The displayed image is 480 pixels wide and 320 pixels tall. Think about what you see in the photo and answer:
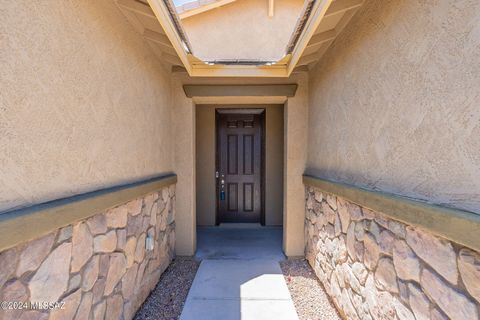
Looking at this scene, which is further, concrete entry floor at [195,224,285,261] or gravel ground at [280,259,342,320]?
concrete entry floor at [195,224,285,261]

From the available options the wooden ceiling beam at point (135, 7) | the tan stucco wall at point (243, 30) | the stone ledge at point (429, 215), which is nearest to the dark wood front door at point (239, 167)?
the tan stucco wall at point (243, 30)

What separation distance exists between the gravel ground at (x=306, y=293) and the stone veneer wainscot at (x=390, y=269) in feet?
0.38

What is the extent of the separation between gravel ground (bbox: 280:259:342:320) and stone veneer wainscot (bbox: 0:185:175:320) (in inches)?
64.2

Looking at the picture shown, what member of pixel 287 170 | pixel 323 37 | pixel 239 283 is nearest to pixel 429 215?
pixel 323 37

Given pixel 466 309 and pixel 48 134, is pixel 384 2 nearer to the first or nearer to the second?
pixel 466 309

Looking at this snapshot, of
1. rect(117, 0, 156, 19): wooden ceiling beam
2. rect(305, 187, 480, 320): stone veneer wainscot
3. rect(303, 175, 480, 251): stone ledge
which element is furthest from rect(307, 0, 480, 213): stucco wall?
rect(117, 0, 156, 19): wooden ceiling beam

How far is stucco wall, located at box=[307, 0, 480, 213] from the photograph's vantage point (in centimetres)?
113

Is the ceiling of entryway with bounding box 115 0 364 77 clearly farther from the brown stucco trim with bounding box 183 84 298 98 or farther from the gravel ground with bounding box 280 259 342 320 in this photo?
the gravel ground with bounding box 280 259 342 320

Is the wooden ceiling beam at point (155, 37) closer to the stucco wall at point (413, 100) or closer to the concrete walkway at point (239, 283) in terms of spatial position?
the stucco wall at point (413, 100)

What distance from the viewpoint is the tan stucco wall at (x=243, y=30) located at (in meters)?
4.81

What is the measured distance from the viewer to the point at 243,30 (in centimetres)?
491

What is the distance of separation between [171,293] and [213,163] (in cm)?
293

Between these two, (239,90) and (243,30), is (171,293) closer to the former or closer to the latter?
(239,90)

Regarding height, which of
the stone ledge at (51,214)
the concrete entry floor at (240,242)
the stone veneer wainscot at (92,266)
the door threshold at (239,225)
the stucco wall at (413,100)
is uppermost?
the stucco wall at (413,100)
